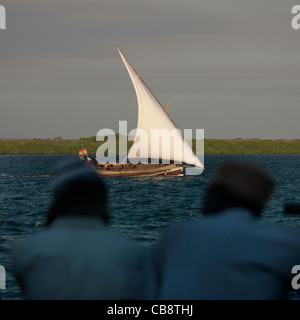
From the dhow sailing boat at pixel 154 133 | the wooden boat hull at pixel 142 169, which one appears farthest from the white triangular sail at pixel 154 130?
the wooden boat hull at pixel 142 169

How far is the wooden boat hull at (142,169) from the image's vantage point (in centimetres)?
5875

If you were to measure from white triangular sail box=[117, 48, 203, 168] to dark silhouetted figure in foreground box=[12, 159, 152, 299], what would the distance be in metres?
49.0

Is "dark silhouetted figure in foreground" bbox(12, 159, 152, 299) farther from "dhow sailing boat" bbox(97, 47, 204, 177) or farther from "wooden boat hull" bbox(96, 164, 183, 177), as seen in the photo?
"wooden boat hull" bbox(96, 164, 183, 177)

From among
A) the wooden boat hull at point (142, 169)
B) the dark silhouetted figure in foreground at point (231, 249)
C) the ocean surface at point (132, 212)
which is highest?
the dark silhouetted figure in foreground at point (231, 249)

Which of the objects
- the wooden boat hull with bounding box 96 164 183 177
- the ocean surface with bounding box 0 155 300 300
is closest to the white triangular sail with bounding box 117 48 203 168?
the ocean surface with bounding box 0 155 300 300

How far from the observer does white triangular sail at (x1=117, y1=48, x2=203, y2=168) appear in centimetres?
5140

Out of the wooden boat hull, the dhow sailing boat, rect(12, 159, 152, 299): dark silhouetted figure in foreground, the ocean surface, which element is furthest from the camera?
the wooden boat hull

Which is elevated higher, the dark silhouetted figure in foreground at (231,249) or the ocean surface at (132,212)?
the dark silhouetted figure in foreground at (231,249)

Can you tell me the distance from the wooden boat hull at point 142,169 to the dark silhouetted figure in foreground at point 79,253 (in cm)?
5626

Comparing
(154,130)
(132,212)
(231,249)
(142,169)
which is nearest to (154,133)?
(154,130)

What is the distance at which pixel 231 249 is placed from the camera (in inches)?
87.3

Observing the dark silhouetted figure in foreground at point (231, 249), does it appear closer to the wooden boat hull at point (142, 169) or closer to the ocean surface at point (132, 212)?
the ocean surface at point (132, 212)

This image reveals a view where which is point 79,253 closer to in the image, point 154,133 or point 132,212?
point 132,212
